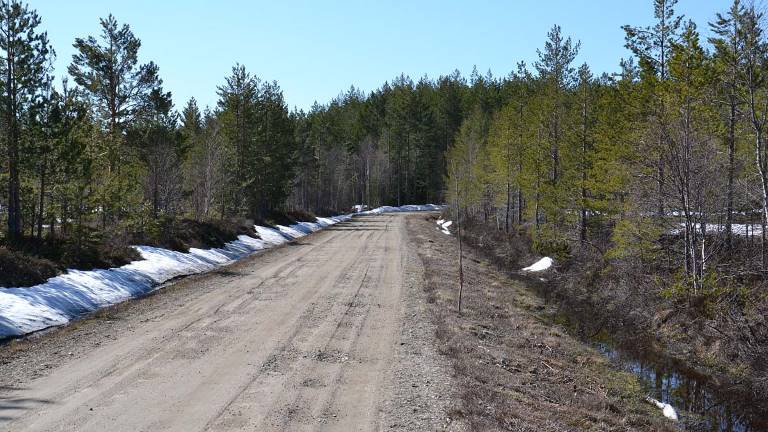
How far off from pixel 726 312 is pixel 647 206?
229 inches

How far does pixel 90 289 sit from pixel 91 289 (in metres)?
0.03

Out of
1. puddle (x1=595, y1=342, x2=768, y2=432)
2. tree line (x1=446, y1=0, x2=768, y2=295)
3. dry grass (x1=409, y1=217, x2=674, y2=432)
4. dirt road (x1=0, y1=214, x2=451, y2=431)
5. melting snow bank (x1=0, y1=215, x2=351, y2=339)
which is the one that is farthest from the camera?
tree line (x1=446, y1=0, x2=768, y2=295)

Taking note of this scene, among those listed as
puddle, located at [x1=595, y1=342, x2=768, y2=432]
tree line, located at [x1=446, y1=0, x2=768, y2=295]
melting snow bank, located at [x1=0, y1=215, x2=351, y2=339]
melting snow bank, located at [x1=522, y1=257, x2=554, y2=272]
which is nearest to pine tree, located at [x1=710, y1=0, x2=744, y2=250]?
tree line, located at [x1=446, y1=0, x2=768, y2=295]

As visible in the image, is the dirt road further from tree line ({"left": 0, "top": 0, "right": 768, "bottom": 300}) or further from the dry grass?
tree line ({"left": 0, "top": 0, "right": 768, "bottom": 300})

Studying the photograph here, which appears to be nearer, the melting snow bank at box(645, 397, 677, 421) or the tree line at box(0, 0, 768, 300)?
the melting snow bank at box(645, 397, 677, 421)

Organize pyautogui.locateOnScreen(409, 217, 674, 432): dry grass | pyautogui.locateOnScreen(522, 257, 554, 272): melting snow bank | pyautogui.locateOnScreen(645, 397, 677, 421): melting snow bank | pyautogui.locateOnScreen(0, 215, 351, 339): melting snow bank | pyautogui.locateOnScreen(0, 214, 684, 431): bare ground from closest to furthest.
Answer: pyautogui.locateOnScreen(0, 214, 684, 431): bare ground < pyautogui.locateOnScreen(409, 217, 674, 432): dry grass < pyautogui.locateOnScreen(645, 397, 677, 421): melting snow bank < pyautogui.locateOnScreen(0, 215, 351, 339): melting snow bank < pyautogui.locateOnScreen(522, 257, 554, 272): melting snow bank

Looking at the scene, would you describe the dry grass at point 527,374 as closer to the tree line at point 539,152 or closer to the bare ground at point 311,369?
the bare ground at point 311,369

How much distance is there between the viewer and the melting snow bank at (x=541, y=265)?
26.2 metres

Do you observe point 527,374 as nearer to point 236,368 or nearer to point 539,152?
point 236,368

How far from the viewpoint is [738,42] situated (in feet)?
47.3

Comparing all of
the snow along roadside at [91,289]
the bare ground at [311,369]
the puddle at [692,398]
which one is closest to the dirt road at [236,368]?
the bare ground at [311,369]

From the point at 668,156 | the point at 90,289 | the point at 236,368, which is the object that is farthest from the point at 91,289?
the point at 668,156

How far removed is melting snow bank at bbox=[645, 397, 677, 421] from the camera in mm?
9569

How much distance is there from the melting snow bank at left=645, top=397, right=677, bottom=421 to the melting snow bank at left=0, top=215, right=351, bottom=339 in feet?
40.2
